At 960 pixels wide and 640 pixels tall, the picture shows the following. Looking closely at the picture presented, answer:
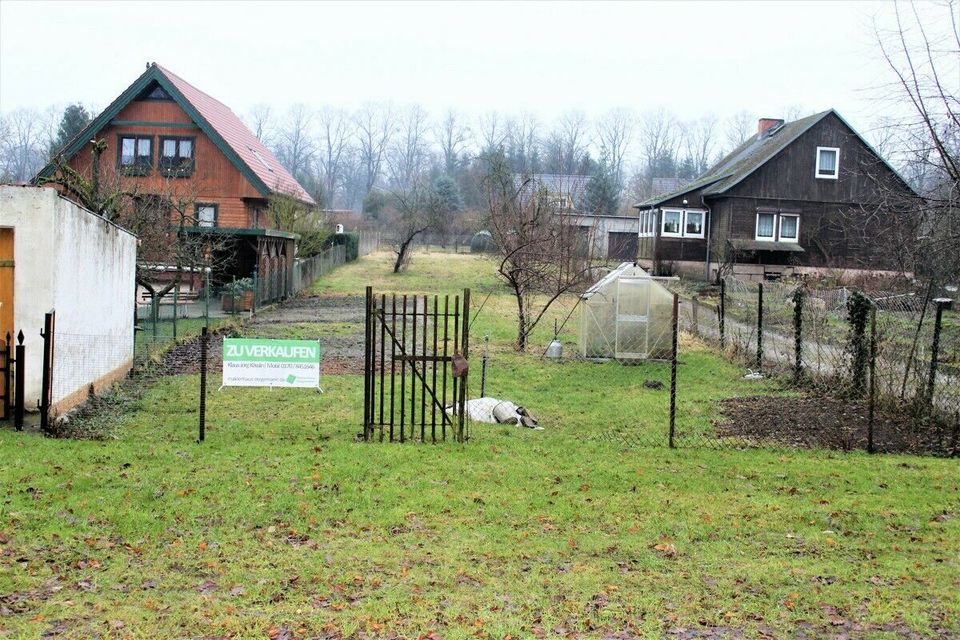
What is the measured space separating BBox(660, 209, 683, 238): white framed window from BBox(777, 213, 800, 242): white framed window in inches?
206

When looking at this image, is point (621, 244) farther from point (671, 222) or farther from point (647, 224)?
point (671, 222)

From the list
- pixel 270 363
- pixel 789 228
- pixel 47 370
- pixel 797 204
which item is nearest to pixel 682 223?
pixel 789 228

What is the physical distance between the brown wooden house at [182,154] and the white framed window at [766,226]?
22244mm

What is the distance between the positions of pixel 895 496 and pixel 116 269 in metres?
12.9

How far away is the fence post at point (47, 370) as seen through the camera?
33.3 feet

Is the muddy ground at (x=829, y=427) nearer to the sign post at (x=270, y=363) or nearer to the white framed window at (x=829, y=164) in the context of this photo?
the sign post at (x=270, y=363)

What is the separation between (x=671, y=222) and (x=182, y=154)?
2433cm

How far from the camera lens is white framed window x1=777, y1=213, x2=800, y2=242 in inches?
1661

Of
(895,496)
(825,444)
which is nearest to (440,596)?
(895,496)

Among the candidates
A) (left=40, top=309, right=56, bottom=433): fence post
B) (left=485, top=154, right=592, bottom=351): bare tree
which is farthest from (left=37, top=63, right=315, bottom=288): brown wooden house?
(left=40, top=309, right=56, bottom=433): fence post

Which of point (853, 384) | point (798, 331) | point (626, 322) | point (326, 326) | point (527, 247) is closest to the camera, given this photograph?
point (853, 384)

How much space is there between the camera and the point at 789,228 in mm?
42344

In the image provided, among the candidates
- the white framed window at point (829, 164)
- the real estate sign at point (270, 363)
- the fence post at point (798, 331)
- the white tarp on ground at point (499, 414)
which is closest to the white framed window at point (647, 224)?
the white framed window at point (829, 164)

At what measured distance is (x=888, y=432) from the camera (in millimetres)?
11922
